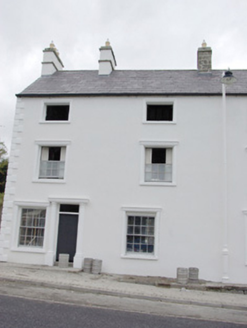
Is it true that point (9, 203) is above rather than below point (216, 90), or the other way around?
below

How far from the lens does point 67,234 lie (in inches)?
526

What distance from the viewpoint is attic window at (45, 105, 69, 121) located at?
49.8 ft

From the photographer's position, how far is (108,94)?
14.2 metres

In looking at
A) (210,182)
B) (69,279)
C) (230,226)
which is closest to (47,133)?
(69,279)

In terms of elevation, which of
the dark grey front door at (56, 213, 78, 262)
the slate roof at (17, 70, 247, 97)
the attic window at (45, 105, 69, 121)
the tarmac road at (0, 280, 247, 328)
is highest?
the slate roof at (17, 70, 247, 97)

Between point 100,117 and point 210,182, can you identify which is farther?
point 100,117

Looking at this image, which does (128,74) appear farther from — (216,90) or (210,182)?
(210,182)

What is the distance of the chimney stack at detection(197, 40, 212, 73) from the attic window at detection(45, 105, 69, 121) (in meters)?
7.10

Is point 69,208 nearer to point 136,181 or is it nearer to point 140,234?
point 136,181

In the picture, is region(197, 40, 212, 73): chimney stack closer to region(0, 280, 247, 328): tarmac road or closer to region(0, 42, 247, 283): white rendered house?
region(0, 42, 247, 283): white rendered house

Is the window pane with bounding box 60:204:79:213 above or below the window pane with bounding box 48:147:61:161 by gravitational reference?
below

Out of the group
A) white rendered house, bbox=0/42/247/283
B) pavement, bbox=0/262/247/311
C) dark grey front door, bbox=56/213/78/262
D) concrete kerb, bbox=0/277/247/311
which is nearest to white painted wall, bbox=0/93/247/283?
white rendered house, bbox=0/42/247/283

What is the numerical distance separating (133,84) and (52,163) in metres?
5.37

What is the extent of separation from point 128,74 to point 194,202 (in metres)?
7.52
